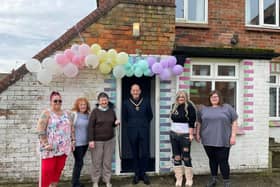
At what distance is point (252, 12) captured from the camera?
8.80 meters

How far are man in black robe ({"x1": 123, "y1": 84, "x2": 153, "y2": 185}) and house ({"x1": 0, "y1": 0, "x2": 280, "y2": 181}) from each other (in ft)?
1.65

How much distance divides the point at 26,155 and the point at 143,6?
359 centimetres

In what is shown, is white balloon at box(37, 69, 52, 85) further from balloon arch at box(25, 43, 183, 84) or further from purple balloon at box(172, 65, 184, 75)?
purple balloon at box(172, 65, 184, 75)

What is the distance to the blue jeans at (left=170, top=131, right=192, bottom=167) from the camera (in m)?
5.68

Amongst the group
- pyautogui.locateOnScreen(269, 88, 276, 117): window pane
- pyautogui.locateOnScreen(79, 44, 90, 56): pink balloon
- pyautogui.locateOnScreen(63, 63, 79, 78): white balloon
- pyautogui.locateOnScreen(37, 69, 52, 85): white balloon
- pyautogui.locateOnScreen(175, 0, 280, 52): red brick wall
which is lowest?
pyautogui.locateOnScreen(269, 88, 276, 117): window pane

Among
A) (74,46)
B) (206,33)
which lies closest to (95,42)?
(74,46)

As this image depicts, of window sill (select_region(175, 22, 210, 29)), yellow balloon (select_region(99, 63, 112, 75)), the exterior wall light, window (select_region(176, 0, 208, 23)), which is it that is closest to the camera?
yellow balloon (select_region(99, 63, 112, 75))

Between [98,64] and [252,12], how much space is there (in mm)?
5168

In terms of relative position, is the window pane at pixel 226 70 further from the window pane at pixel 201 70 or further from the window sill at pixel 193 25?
the window sill at pixel 193 25

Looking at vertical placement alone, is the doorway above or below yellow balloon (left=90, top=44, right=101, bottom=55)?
below

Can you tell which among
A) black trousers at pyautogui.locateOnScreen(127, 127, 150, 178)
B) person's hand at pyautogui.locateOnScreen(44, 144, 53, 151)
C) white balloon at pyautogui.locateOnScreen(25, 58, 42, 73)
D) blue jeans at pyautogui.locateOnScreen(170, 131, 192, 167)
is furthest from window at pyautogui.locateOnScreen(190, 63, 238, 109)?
person's hand at pyautogui.locateOnScreen(44, 144, 53, 151)

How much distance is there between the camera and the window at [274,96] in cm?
918

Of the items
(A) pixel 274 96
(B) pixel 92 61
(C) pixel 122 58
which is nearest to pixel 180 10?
(C) pixel 122 58

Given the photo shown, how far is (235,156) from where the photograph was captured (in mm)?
6762
